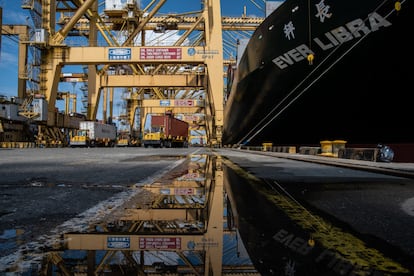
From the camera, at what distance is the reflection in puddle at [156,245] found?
1.49m

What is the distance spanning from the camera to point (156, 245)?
1.79 meters

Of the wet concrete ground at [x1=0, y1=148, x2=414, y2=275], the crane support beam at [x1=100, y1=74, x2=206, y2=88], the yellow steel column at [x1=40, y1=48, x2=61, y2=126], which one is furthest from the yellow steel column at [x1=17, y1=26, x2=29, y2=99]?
the wet concrete ground at [x1=0, y1=148, x2=414, y2=275]

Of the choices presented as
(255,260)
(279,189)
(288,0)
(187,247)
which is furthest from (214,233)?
(288,0)

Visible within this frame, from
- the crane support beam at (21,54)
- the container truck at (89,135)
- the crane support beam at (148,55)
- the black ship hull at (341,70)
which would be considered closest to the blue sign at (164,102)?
the container truck at (89,135)

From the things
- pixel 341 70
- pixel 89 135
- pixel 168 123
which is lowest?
pixel 89 135

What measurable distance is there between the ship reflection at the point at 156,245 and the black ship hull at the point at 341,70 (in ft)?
26.6

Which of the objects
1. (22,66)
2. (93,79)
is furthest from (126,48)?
(22,66)

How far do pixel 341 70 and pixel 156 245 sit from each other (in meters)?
9.44

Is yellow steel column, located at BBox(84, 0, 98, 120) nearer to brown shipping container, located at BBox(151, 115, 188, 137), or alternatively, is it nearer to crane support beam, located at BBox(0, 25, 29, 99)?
brown shipping container, located at BBox(151, 115, 188, 137)

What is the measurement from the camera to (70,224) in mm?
2156

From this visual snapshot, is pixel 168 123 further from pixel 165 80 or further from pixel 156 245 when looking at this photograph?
pixel 156 245

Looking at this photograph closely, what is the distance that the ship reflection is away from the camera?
4.89 ft

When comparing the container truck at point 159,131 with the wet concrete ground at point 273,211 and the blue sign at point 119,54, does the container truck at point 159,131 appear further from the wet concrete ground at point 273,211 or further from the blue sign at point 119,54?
the wet concrete ground at point 273,211

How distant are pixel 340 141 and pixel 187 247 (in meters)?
9.61
